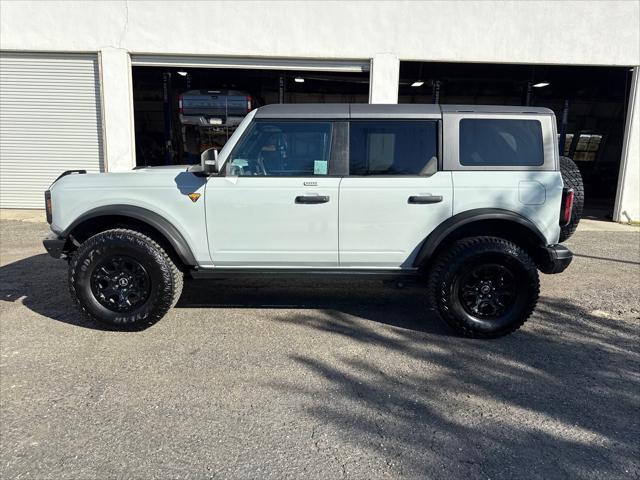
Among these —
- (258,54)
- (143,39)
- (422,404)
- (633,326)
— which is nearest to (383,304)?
(422,404)

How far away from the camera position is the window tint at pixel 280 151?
4.07 meters

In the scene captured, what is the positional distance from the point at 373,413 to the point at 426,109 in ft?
8.65

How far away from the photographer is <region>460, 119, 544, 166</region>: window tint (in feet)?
13.3

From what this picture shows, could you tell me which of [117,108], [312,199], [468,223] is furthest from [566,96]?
[312,199]

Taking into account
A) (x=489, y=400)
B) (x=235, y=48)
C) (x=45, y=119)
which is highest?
(x=235, y=48)

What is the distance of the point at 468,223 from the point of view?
4039mm

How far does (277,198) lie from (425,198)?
1269 mm

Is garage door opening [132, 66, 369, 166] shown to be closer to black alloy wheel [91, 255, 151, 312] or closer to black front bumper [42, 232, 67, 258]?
black front bumper [42, 232, 67, 258]

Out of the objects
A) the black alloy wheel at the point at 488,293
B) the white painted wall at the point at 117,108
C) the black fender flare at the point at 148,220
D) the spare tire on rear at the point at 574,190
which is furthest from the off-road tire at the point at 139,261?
the white painted wall at the point at 117,108

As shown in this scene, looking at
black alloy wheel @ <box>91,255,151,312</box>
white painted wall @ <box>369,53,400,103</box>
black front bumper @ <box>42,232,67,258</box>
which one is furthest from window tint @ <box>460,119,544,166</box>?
white painted wall @ <box>369,53,400,103</box>

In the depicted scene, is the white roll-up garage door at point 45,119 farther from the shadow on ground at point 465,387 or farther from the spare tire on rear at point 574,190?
the spare tire on rear at point 574,190

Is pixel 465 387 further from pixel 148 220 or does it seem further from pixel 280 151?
pixel 148 220

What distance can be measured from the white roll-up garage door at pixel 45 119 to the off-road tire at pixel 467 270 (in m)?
8.94

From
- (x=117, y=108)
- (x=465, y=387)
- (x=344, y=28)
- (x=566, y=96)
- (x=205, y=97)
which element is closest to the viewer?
(x=465, y=387)
